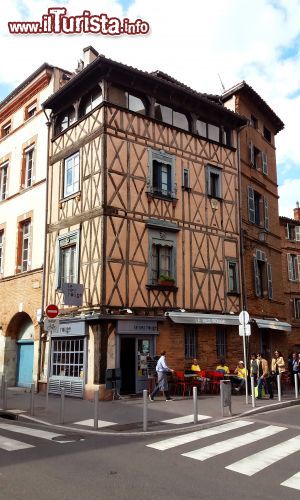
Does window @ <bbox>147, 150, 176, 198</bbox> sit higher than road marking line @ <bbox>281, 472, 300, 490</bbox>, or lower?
higher

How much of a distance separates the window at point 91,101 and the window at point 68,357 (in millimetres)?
8152

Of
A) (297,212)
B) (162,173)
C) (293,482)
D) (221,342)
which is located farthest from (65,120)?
(297,212)

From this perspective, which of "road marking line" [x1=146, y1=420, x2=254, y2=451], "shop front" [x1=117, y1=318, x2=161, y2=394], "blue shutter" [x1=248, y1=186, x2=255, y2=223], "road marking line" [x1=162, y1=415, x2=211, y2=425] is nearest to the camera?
"road marking line" [x1=146, y1=420, x2=254, y2=451]

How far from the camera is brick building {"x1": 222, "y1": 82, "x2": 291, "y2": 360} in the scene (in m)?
19.3

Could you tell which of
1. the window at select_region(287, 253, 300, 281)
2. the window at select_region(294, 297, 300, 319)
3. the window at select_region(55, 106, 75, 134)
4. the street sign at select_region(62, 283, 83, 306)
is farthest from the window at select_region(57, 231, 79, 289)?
the window at select_region(287, 253, 300, 281)

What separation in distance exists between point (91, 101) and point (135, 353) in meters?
9.00

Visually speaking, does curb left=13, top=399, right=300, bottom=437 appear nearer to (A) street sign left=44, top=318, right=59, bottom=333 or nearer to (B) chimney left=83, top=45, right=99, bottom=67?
(A) street sign left=44, top=318, right=59, bottom=333

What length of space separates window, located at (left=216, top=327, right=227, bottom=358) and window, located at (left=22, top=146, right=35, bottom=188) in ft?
32.4

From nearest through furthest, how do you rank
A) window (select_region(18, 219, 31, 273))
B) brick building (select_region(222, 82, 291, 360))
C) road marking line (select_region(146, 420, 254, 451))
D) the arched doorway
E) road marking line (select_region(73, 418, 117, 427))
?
road marking line (select_region(146, 420, 254, 451)) → road marking line (select_region(73, 418, 117, 427)) → the arched doorway → window (select_region(18, 219, 31, 273)) → brick building (select_region(222, 82, 291, 360))

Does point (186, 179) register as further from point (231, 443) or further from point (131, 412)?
point (231, 443)

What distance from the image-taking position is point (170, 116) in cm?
1759

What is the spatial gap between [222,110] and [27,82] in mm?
8466

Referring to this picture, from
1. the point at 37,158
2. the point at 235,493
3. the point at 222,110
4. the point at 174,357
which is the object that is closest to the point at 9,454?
the point at 235,493

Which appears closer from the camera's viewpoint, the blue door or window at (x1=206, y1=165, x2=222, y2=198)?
the blue door
